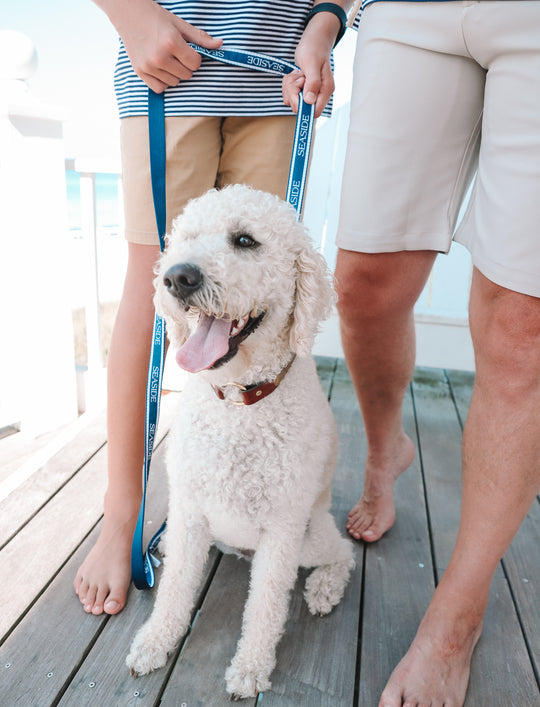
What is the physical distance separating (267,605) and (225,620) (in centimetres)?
21

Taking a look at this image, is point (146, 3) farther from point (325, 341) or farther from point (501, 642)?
point (325, 341)

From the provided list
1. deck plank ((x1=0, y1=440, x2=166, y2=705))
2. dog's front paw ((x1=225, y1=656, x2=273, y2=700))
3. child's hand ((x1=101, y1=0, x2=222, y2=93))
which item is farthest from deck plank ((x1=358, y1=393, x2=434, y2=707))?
→ child's hand ((x1=101, y1=0, x2=222, y2=93))

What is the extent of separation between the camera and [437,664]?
1.08 meters

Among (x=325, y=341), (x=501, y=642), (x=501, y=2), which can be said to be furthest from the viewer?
(x=325, y=341)

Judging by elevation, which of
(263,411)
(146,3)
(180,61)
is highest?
(146,3)

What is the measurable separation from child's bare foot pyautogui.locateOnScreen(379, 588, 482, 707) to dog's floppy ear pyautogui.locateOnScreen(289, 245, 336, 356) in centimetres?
67

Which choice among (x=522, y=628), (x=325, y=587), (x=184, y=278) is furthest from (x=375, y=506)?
(x=184, y=278)

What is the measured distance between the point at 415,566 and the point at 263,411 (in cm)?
76

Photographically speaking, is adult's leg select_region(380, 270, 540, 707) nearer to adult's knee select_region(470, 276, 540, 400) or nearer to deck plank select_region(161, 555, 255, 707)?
adult's knee select_region(470, 276, 540, 400)

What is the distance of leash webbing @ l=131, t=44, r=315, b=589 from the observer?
44.0 inches

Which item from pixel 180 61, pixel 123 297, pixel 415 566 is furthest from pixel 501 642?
pixel 180 61

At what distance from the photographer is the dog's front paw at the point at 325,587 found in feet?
4.14

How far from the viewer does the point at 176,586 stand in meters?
1.14

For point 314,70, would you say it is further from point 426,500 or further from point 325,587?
point 426,500
